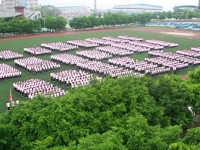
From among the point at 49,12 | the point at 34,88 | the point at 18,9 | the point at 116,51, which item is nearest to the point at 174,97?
the point at 34,88

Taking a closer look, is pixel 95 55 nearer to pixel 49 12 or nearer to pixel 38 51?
pixel 38 51

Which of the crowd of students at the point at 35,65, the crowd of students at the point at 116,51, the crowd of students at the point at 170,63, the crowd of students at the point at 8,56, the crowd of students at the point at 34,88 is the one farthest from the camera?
the crowd of students at the point at 116,51

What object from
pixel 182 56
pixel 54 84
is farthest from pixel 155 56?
pixel 54 84

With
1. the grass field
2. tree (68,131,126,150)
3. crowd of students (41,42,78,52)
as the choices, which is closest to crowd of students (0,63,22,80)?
the grass field

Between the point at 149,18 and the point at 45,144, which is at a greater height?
the point at 149,18

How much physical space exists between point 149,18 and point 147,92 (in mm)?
52867

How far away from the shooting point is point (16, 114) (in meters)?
12.4

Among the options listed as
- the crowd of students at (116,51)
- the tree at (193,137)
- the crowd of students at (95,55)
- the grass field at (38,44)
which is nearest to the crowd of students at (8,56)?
the grass field at (38,44)

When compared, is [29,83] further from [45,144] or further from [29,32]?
[29,32]

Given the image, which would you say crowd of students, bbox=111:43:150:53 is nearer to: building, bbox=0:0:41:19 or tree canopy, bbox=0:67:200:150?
tree canopy, bbox=0:67:200:150

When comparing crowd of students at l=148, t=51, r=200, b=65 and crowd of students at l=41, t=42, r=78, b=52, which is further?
crowd of students at l=41, t=42, r=78, b=52

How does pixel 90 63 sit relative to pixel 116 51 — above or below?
below

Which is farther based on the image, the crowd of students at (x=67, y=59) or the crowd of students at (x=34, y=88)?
the crowd of students at (x=67, y=59)

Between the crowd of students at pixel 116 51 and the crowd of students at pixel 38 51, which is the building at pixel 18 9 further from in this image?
the crowd of students at pixel 116 51
